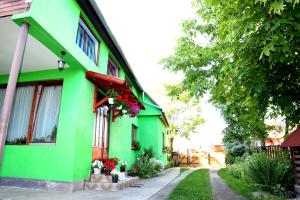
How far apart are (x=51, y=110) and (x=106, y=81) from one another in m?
1.96

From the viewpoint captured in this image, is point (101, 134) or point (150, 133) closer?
point (101, 134)

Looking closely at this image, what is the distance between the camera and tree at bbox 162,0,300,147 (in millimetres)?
3545

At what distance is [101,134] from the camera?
8.41 m

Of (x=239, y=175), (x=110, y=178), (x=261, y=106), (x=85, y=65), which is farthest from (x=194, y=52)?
(x=239, y=175)

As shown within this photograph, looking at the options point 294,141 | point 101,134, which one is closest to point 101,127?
point 101,134

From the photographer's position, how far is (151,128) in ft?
46.7

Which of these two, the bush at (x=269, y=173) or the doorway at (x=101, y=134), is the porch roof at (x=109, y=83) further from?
the bush at (x=269, y=173)

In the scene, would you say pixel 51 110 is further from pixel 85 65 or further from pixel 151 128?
pixel 151 128

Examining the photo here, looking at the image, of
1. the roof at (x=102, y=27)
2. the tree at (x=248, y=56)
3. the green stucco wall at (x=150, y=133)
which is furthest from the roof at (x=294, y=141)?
the green stucco wall at (x=150, y=133)

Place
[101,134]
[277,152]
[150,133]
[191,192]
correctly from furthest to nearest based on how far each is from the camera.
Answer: [150,133]
[277,152]
[101,134]
[191,192]

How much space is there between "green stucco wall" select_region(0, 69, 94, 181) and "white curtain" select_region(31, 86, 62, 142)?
0.96 feet

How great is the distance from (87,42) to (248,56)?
5187 millimetres

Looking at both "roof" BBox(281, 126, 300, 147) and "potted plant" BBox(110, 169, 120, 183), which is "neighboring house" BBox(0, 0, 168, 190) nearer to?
"potted plant" BBox(110, 169, 120, 183)

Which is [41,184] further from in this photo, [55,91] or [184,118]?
[184,118]
